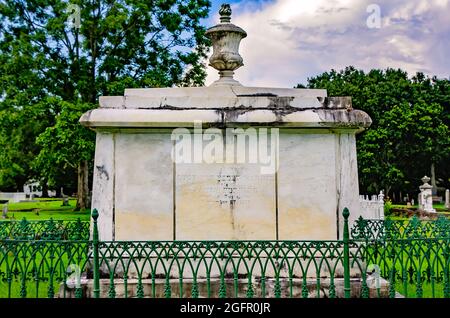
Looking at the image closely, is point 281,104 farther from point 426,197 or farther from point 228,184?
point 426,197

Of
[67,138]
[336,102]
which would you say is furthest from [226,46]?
[67,138]

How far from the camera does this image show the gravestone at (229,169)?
22.3ft

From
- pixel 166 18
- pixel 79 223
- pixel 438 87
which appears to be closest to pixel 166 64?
pixel 166 18

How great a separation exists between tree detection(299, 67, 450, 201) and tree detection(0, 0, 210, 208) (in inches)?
631

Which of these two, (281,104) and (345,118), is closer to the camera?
(345,118)

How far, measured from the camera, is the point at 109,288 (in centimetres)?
641

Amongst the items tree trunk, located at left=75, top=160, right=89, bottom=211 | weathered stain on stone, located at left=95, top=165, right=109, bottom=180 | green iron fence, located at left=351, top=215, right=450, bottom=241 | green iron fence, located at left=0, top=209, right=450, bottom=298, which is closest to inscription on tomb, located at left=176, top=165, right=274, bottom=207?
green iron fence, located at left=0, top=209, right=450, bottom=298

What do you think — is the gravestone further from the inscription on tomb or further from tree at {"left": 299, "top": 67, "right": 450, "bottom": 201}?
tree at {"left": 299, "top": 67, "right": 450, "bottom": 201}

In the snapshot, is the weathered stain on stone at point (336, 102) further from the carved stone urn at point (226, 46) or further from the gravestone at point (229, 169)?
the carved stone urn at point (226, 46)

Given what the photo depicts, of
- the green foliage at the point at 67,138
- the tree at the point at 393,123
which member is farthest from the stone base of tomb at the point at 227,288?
the tree at the point at 393,123

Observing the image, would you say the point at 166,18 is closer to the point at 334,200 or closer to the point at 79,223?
the point at 79,223

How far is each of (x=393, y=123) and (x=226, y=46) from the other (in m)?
33.5

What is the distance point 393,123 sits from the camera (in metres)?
38.8

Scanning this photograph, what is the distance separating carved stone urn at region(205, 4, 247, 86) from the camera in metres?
7.55
